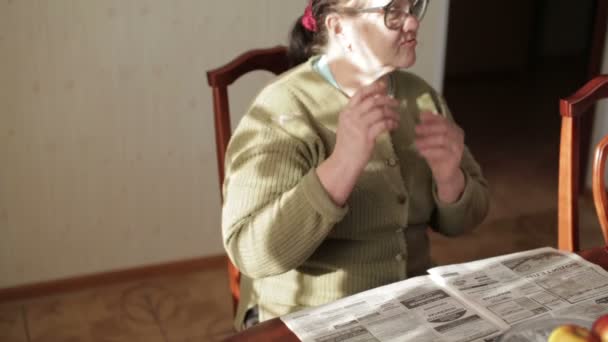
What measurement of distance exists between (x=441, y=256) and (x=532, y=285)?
1575mm

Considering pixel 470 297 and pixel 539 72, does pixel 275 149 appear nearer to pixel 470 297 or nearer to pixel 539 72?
pixel 470 297

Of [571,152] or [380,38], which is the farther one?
[571,152]

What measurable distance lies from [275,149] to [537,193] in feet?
7.21

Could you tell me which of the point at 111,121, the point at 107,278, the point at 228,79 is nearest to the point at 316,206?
the point at 228,79

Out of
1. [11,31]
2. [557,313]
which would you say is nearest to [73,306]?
[11,31]

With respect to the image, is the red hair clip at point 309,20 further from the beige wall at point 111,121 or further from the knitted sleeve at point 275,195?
the beige wall at point 111,121

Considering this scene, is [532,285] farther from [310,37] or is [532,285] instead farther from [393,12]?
[310,37]

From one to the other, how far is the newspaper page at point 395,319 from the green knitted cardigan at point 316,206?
15cm

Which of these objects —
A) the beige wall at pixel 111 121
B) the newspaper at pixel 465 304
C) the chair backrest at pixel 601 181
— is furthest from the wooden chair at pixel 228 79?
the beige wall at pixel 111 121

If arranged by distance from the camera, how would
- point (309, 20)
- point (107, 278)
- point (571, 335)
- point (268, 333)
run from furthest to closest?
1. point (107, 278)
2. point (309, 20)
3. point (268, 333)
4. point (571, 335)

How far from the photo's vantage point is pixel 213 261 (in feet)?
8.27

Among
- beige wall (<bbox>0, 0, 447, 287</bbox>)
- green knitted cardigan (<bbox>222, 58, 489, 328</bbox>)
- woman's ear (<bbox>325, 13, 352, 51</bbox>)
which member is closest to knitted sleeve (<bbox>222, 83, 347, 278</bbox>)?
green knitted cardigan (<bbox>222, 58, 489, 328</bbox>)

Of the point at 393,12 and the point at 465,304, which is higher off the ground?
the point at 393,12

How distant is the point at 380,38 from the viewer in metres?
1.14
